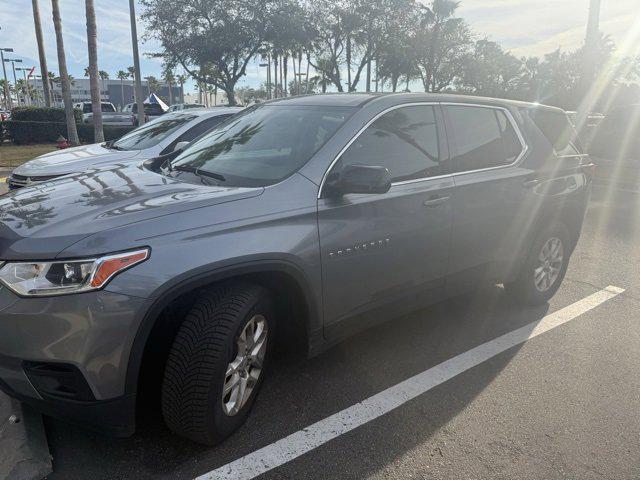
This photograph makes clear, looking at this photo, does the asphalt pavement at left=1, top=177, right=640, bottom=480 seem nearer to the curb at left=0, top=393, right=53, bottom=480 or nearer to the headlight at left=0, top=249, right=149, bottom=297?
the curb at left=0, top=393, right=53, bottom=480

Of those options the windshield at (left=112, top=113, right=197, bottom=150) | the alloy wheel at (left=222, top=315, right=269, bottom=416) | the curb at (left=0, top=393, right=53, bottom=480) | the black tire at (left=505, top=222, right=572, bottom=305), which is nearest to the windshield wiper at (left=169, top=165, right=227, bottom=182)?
the alloy wheel at (left=222, top=315, right=269, bottom=416)

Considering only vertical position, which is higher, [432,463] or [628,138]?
[628,138]

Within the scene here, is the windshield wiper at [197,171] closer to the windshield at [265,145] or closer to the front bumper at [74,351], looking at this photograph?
the windshield at [265,145]

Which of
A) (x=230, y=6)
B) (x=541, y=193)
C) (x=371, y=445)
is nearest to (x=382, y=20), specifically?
(x=230, y=6)

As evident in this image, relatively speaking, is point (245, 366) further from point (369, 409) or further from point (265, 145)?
point (265, 145)

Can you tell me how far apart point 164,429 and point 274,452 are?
621 mm

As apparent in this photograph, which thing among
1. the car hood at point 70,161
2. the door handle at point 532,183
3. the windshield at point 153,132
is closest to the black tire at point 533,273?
the door handle at point 532,183

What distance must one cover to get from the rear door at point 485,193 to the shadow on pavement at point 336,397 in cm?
49

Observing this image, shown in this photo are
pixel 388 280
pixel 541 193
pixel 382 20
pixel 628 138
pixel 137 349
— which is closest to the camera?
pixel 137 349

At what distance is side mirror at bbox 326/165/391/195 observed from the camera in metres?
2.75

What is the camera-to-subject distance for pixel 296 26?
76.7ft

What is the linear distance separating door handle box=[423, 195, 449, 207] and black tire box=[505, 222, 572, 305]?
4.24 ft

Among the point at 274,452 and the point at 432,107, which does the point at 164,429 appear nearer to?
the point at 274,452

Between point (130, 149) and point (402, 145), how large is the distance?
4.56 meters
